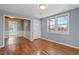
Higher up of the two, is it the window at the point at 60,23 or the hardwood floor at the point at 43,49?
the window at the point at 60,23

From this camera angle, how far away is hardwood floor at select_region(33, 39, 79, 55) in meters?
1.12

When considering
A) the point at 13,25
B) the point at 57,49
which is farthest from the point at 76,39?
the point at 13,25

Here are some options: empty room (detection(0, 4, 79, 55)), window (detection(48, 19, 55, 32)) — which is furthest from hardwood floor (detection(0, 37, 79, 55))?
window (detection(48, 19, 55, 32))

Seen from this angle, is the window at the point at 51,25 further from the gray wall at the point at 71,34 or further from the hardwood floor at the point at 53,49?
the hardwood floor at the point at 53,49

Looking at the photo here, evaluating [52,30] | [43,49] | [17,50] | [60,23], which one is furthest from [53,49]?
[17,50]

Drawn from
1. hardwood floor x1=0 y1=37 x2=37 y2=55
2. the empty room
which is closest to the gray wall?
the empty room

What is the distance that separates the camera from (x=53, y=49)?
4.17 feet

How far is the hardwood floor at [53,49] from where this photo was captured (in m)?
1.12

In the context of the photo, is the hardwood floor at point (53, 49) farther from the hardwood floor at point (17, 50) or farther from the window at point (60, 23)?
the window at point (60, 23)

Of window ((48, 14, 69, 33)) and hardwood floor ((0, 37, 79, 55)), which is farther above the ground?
window ((48, 14, 69, 33))

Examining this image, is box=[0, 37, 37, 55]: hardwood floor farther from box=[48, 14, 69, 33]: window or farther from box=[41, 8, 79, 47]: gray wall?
box=[48, 14, 69, 33]: window

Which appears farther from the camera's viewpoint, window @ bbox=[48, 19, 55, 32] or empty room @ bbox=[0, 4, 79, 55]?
window @ bbox=[48, 19, 55, 32]

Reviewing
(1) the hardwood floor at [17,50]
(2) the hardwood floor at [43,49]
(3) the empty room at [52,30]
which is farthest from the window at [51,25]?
(1) the hardwood floor at [17,50]

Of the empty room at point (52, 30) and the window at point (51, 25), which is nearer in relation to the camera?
the empty room at point (52, 30)
